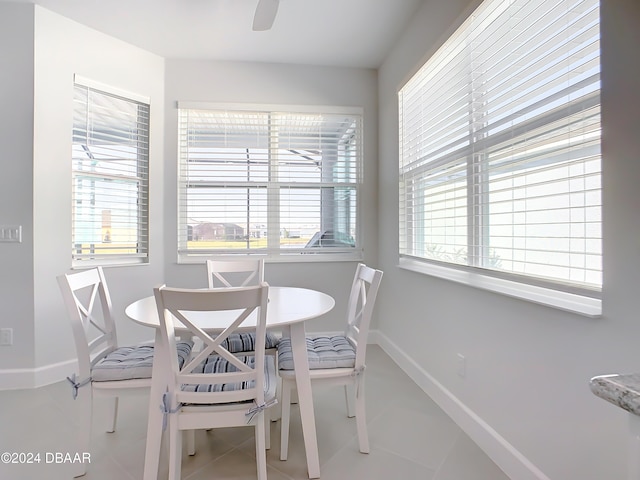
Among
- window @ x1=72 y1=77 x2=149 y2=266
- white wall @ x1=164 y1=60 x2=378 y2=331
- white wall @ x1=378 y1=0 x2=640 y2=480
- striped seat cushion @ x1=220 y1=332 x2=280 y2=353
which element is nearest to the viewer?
white wall @ x1=378 y1=0 x2=640 y2=480

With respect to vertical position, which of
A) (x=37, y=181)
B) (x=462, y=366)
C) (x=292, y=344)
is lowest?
(x=462, y=366)

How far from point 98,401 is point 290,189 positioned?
223 centimetres

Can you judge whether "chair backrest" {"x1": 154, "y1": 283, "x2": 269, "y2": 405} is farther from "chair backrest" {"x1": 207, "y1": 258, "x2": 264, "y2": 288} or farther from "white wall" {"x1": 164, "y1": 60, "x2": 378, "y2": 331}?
"white wall" {"x1": 164, "y1": 60, "x2": 378, "y2": 331}

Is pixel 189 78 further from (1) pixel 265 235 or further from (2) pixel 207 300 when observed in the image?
(2) pixel 207 300

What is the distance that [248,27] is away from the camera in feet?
8.72

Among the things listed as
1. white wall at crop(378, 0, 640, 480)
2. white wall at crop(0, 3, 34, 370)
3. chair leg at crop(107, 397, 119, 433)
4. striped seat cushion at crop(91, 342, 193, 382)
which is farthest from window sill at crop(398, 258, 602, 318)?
white wall at crop(0, 3, 34, 370)

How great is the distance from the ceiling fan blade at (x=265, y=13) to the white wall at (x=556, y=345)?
→ 3.36 ft

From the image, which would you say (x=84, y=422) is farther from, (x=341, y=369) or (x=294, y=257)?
(x=294, y=257)

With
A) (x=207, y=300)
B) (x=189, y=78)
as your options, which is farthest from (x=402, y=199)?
(x=189, y=78)

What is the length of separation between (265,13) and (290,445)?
2.37m

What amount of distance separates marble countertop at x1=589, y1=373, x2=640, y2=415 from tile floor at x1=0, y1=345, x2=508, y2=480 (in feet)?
3.92

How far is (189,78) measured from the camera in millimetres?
3170

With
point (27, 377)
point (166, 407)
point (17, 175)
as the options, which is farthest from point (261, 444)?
point (17, 175)

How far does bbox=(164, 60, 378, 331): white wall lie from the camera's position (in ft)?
10.4
